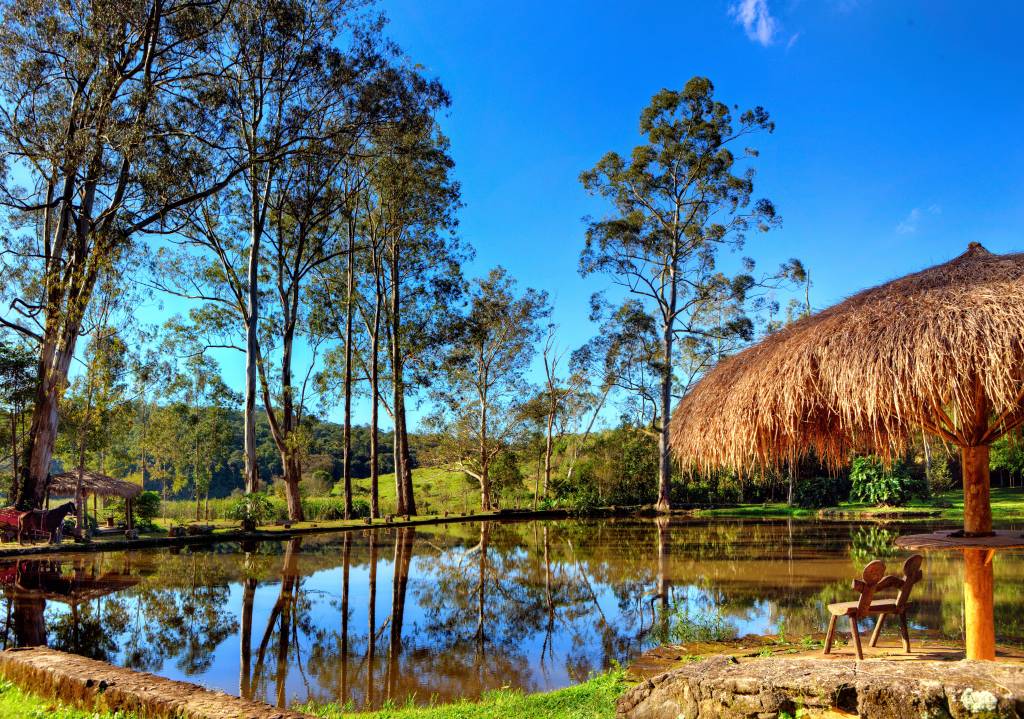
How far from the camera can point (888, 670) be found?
3.30 metres

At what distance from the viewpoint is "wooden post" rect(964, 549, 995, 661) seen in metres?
Result: 4.77

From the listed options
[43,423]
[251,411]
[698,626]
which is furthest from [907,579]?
[251,411]

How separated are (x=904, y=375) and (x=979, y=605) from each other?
1.66 metres

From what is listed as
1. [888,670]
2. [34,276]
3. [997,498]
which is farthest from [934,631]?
[997,498]

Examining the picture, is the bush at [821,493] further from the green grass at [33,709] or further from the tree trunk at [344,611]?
the green grass at [33,709]

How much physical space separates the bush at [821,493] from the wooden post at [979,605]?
22770 mm

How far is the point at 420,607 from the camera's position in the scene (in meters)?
8.69

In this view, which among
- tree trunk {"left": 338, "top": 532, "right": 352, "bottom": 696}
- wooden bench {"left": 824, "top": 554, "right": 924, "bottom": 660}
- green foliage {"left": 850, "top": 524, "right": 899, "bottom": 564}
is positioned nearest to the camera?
wooden bench {"left": 824, "top": 554, "right": 924, "bottom": 660}

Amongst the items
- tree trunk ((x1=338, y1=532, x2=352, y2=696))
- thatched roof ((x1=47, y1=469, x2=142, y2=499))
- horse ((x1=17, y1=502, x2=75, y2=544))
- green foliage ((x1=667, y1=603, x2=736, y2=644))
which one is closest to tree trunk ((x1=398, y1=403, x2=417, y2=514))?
tree trunk ((x1=338, y1=532, x2=352, y2=696))

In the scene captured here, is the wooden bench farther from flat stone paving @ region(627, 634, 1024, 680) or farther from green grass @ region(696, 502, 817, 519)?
green grass @ region(696, 502, 817, 519)

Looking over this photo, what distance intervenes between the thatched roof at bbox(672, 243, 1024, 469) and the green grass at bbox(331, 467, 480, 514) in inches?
824

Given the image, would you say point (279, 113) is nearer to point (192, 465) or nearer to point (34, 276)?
point (34, 276)

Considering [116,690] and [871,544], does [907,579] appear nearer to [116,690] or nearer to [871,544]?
[116,690]

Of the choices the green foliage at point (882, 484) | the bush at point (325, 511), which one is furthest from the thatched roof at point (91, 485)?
the green foliage at point (882, 484)
